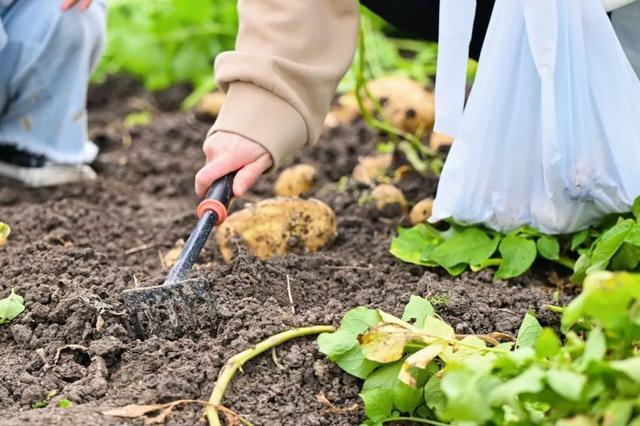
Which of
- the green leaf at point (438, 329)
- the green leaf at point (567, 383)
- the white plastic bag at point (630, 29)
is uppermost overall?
the white plastic bag at point (630, 29)

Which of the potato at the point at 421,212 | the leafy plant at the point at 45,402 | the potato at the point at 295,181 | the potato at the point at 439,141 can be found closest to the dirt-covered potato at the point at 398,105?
the potato at the point at 439,141

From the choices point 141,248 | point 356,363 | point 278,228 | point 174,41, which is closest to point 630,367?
point 356,363

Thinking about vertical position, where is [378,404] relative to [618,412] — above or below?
below

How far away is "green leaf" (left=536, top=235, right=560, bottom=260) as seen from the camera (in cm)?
200

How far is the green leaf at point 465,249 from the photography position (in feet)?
6.59

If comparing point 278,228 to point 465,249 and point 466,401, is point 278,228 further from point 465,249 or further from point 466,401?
point 466,401

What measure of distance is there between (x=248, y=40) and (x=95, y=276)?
0.54 metres

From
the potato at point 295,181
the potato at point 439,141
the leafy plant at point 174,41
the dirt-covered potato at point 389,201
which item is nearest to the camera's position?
the dirt-covered potato at point 389,201

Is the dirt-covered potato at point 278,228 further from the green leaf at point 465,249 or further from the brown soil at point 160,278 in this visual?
the green leaf at point 465,249

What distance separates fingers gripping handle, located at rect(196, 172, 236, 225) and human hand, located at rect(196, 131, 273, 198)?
1cm

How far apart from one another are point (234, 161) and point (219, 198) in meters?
0.09

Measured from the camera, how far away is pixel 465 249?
2.03 metres

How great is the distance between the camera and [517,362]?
4.24 ft

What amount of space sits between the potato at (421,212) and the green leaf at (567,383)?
3.47 feet
